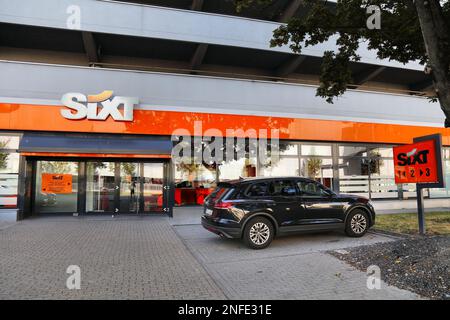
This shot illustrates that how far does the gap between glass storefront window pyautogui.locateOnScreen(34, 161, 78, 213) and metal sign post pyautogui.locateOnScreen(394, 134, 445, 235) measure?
1150 cm

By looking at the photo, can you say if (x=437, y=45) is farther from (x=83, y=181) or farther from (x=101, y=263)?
(x=83, y=181)

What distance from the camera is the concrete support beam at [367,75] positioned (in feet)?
56.7

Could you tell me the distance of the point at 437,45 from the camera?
19.6ft

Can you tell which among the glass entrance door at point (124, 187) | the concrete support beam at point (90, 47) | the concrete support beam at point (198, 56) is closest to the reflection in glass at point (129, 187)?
the glass entrance door at point (124, 187)

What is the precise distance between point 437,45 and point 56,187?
41.9ft

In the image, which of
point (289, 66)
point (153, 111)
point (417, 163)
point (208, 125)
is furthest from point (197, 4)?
point (417, 163)

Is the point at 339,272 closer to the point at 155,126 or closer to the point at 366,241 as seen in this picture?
the point at 366,241

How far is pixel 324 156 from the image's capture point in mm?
15133

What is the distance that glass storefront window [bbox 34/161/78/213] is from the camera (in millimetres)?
13047

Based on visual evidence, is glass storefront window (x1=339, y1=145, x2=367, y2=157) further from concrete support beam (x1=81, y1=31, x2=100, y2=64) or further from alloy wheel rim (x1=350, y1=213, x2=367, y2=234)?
concrete support beam (x1=81, y1=31, x2=100, y2=64)

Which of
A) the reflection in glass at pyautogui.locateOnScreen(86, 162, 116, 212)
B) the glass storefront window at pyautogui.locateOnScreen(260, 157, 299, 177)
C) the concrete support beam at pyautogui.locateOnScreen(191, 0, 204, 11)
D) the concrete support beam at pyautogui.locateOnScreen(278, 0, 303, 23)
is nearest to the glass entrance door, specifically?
the reflection in glass at pyautogui.locateOnScreen(86, 162, 116, 212)

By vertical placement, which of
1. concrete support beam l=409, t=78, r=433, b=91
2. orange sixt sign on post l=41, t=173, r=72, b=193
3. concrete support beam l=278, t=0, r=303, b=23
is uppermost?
concrete support beam l=278, t=0, r=303, b=23
